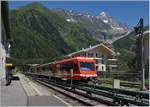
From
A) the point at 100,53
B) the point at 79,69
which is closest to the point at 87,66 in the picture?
the point at 79,69

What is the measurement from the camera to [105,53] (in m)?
117

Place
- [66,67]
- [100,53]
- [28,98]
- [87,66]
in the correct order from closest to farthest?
[28,98]
[87,66]
[66,67]
[100,53]

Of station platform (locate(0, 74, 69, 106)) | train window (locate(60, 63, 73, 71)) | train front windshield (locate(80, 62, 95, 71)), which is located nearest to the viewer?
station platform (locate(0, 74, 69, 106))

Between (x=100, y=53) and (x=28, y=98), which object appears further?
(x=100, y=53)

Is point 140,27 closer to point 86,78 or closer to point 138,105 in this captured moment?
point 86,78

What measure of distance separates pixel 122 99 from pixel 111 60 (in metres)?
107

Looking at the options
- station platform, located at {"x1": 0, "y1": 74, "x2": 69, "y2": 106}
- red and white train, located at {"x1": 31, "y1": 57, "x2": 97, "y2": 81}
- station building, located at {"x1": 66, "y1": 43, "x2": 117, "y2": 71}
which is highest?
station building, located at {"x1": 66, "y1": 43, "x2": 117, "y2": 71}

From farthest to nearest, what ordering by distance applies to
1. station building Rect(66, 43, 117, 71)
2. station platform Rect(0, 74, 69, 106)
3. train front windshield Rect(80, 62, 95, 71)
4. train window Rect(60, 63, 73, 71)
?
station building Rect(66, 43, 117, 71) → train window Rect(60, 63, 73, 71) → train front windshield Rect(80, 62, 95, 71) → station platform Rect(0, 74, 69, 106)

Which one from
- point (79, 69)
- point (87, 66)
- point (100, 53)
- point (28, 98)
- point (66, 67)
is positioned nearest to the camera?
point (28, 98)

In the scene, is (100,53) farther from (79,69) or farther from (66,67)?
(79,69)

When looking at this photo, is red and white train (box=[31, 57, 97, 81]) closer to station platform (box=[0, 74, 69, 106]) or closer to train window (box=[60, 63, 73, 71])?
train window (box=[60, 63, 73, 71])

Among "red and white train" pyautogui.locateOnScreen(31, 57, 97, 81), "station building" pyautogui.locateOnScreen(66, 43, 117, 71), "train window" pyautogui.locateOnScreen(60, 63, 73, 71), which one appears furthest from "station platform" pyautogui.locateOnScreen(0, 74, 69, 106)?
"station building" pyautogui.locateOnScreen(66, 43, 117, 71)

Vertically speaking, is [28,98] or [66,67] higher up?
[66,67]

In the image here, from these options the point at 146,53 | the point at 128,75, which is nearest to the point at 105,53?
the point at 146,53
